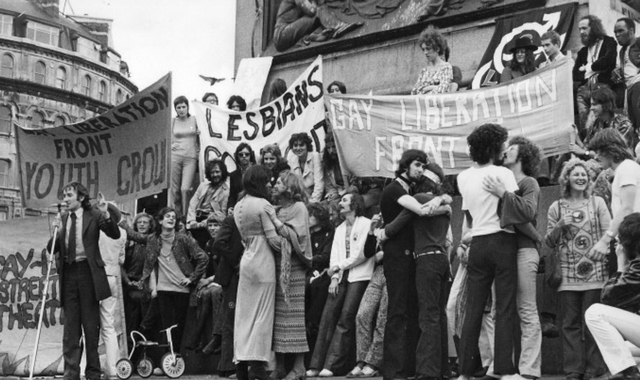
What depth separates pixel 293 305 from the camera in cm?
1095

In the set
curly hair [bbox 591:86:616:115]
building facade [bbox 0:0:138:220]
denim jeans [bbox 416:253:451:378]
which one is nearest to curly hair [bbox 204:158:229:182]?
curly hair [bbox 591:86:616:115]

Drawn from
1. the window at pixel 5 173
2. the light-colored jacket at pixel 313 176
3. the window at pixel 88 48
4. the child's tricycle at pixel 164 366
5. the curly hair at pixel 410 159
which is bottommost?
the child's tricycle at pixel 164 366

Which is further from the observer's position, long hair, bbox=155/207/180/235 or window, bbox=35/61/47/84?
window, bbox=35/61/47/84

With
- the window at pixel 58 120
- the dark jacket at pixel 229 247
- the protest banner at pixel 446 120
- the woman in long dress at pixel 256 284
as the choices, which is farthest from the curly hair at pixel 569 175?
the window at pixel 58 120

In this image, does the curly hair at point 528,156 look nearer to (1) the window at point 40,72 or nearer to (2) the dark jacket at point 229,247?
(2) the dark jacket at point 229,247

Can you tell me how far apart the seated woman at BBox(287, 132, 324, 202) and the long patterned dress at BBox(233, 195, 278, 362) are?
358 cm

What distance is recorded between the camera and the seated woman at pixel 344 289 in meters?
11.8

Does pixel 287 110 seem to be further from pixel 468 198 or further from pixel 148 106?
pixel 468 198

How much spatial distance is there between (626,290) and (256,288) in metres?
3.56

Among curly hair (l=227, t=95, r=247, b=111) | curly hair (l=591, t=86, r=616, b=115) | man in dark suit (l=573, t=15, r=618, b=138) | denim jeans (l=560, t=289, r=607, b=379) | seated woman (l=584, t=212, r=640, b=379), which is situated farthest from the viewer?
curly hair (l=227, t=95, r=247, b=111)

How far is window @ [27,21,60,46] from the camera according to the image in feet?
253

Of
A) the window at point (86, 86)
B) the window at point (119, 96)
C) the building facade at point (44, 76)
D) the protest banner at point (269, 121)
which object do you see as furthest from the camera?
the window at point (119, 96)

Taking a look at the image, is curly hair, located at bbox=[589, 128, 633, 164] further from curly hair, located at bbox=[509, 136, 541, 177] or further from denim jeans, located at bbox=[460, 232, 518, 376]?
denim jeans, located at bbox=[460, 232, 518, 376]

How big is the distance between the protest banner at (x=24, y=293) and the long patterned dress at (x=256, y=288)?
15.3 ft
